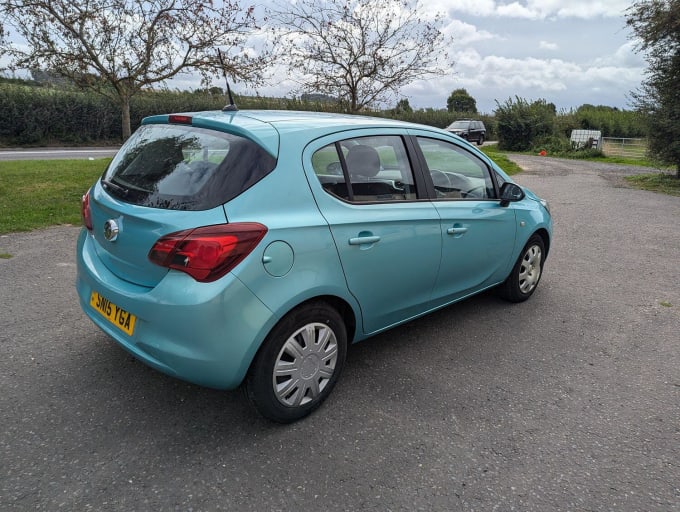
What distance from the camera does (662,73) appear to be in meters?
14.3

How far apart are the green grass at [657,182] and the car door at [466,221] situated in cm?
1153

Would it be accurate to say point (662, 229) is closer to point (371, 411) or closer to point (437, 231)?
point (437, 231)

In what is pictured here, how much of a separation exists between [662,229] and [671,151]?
310 inches

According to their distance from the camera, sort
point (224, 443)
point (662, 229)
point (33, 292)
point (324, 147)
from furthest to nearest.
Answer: point (662, 229)
point (33, 292)
point (324, 147)
point (224, 443)

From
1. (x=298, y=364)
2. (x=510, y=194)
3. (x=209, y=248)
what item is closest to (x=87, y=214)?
(x=209, y=248)

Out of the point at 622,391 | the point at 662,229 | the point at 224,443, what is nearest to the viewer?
the point at 224,443

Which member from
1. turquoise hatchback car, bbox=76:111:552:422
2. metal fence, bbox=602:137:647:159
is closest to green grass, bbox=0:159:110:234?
turquoise hatchback car, bbox=76:111:552:422

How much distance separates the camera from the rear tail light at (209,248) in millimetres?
2346

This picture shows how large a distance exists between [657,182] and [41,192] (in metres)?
16.1

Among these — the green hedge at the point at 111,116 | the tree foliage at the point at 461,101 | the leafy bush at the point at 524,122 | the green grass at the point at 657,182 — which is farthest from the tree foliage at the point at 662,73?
the tree foliage at the point at 461,101

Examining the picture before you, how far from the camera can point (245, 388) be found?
2.63 meters

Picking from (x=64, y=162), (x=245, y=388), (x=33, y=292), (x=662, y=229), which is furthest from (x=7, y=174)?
(x=662, y=229)

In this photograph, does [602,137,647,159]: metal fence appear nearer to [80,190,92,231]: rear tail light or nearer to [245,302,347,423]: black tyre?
[245,302,347,423]: black tyre

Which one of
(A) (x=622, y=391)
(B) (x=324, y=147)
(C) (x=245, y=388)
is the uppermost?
(B) (x=324, y=147)
